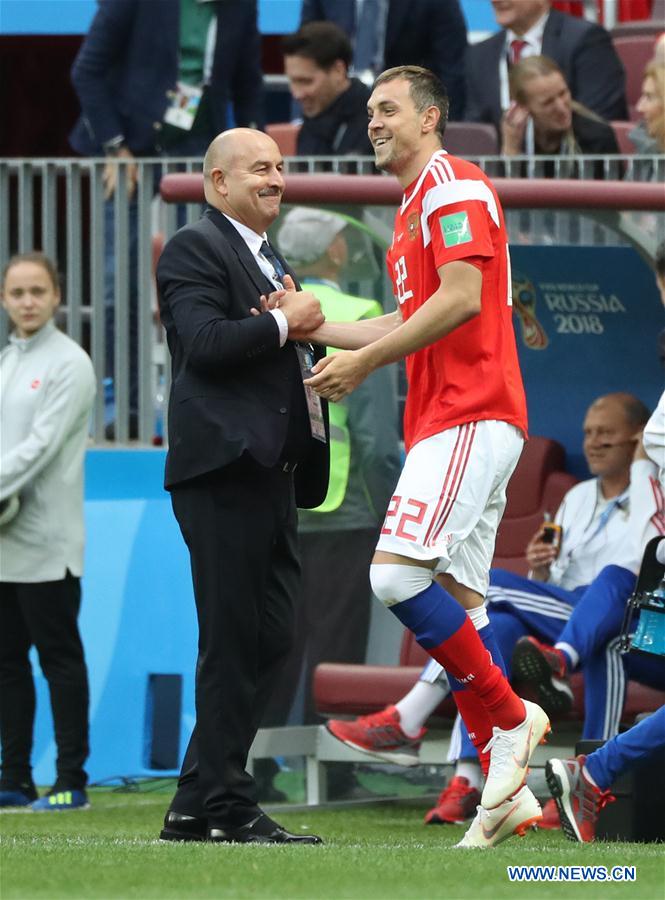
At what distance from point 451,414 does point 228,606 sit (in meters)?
0.87

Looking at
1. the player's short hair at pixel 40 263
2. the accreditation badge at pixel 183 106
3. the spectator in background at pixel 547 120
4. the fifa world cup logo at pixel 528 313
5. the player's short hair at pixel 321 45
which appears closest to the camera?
the player's short hair at pixel 40 263

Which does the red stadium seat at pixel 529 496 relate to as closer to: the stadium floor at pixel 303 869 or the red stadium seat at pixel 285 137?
the stadium floor at pixel 303 869

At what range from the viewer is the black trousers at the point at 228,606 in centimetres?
623

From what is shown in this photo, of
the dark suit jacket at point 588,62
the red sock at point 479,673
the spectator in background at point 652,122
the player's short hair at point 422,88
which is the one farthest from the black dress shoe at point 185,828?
the dark suit jacket at point 588,62

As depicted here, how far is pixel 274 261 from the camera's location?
21.5 feet

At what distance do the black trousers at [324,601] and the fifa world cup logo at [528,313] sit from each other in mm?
1332

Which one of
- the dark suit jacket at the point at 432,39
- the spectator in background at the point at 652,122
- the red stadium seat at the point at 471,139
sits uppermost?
the dark suit jacket at the point at 432,39

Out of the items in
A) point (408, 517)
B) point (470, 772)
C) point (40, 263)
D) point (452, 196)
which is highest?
point (40, 263)

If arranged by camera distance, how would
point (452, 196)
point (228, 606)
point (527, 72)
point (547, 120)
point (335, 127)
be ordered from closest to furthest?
point (452, 196) < point (228, 606) < point (547, 120) < point (527, 72) < point (335, 127)

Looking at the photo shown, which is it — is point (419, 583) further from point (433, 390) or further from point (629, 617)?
point (629, 617)

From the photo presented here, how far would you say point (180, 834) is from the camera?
635 centimetres

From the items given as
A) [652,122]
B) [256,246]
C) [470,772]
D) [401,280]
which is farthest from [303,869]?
[652,122]

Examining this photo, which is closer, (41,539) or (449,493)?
(449,493)

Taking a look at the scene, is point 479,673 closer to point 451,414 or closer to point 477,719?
point 477,719
